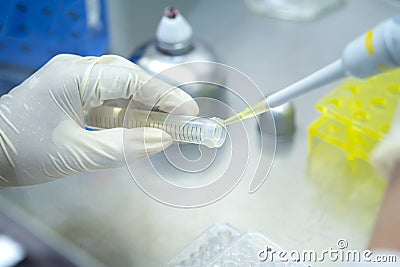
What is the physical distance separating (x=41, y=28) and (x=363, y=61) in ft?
1.87

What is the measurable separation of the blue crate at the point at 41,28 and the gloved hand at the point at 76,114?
0.35m

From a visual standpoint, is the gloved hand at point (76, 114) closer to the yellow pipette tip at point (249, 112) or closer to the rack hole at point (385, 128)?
the yellow pipette tip at point (249, 112)

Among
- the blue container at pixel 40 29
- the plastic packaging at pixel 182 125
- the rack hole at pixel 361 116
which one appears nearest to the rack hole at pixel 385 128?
the rack hole at pixel 361 116

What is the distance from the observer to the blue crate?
3.32 feet

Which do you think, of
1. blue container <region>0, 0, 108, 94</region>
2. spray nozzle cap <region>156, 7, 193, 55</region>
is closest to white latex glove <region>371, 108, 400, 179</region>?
spray nozzle cap <region>156, 7, 193, 55</region>

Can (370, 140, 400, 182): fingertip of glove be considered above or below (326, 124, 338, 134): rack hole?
above

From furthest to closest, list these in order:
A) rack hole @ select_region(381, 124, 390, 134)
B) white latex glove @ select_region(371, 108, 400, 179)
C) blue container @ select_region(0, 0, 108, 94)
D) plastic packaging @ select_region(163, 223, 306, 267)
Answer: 1. blue container @ select_region(0, 0, 108, 94)
2. rack hole @ select_region(381, 124, 390, 134)
3. plastic packaging @ select_region(163, 223, 306, 267)
4. white latex glove @ select_region(371, 108, 400, 179)

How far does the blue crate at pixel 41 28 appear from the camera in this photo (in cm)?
101

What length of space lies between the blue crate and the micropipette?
417mm

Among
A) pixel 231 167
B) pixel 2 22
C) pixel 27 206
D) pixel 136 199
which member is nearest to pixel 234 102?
pixel 231 167

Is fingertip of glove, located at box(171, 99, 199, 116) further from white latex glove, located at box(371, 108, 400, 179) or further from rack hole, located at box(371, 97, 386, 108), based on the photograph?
rack hole, located at box(371, 97, 386, 108)

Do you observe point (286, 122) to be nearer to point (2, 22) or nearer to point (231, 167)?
point (231, 167)

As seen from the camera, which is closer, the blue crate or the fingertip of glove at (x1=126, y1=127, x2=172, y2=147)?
the fingertip of glove at (x1=126, y1=127, x2=172, y2=147)

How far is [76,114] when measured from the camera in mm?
668
